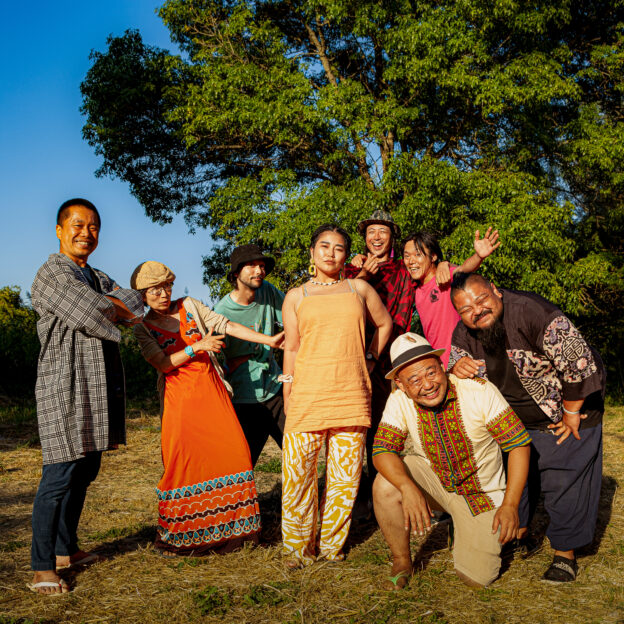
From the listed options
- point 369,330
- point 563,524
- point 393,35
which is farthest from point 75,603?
point 393,35

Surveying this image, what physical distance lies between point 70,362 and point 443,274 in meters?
2.66

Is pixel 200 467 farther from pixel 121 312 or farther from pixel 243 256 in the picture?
pixel 243 256

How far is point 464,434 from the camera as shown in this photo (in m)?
3.28

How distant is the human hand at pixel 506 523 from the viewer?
9.77 feet

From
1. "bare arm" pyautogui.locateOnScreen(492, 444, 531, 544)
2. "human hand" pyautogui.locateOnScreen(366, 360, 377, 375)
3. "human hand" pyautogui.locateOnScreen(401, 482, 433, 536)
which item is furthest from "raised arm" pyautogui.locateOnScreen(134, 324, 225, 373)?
"bare arm" pyautogui.locateOnScreen(492, 444, 531, 544)

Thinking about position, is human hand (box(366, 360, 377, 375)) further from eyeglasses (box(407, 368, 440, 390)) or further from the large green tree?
the large green tree

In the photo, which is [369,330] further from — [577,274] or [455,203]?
[577,274]

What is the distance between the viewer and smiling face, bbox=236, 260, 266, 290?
4371mm

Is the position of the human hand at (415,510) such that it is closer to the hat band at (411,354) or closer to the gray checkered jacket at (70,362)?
the hat band at (411,354)

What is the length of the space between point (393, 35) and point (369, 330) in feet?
28.6

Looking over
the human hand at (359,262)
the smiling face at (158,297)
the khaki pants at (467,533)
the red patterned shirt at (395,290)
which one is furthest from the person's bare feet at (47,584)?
the human hand at (359,262)

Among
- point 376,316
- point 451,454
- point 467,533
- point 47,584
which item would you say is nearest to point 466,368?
point 451,454

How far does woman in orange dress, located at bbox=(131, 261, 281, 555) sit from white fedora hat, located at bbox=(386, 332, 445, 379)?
108 cm

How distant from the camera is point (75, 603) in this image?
321 centimetres
